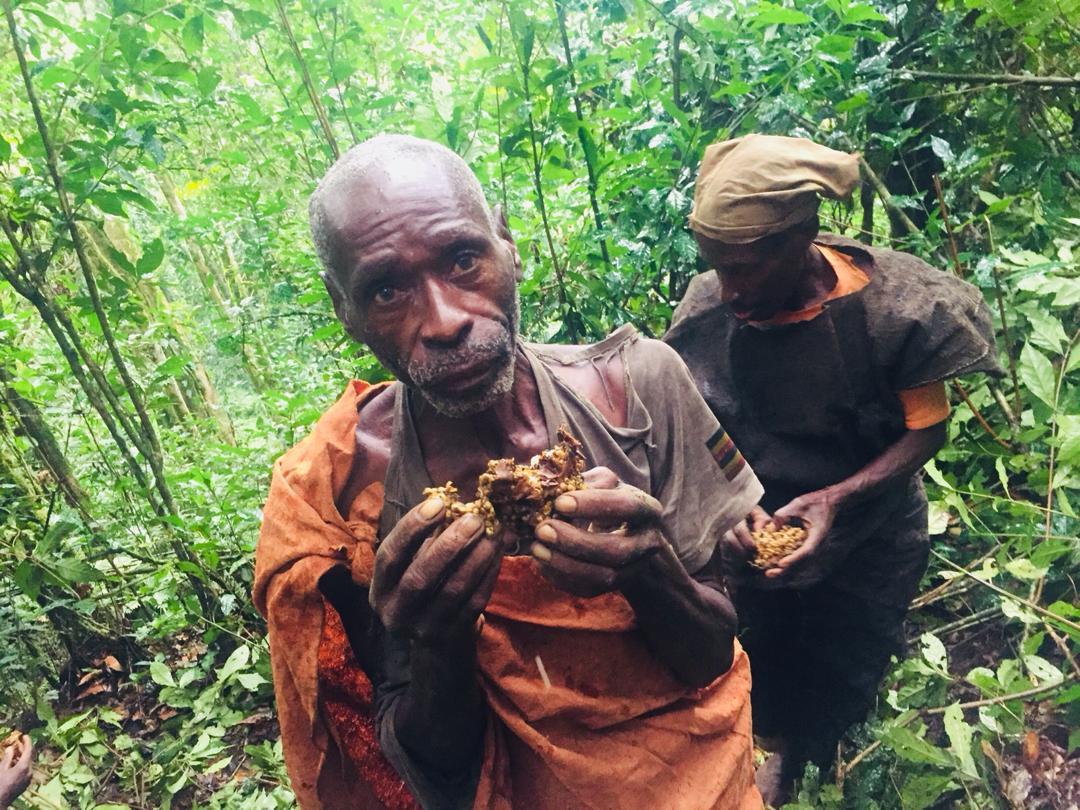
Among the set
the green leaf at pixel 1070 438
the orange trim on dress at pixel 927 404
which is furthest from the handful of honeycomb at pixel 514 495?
the green leaf at pixel 1070 438

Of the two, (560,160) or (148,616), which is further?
(148,616)

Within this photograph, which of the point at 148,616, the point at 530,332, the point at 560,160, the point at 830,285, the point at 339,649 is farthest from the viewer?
the point at 148,616

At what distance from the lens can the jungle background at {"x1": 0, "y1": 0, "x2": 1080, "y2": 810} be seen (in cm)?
266

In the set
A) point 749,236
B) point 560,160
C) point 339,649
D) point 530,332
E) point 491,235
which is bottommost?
point 530,332

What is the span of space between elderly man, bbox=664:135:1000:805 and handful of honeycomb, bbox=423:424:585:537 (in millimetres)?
1376

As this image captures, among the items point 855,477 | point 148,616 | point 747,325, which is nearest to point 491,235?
point 747,325

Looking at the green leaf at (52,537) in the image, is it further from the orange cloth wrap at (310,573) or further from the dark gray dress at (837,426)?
the dark gray dress at (837,426)

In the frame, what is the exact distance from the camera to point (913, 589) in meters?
2.73

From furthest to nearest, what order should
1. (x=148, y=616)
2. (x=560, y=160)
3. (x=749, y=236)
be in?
1. (x=148, y=616)
2. (x=560, y=160)
3. (x=749, y=236)

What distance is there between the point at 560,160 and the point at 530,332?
84 cm

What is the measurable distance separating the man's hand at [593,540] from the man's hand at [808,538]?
1.38m

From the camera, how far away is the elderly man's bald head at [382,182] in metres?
1.35

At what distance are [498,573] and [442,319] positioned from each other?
1.58 feet

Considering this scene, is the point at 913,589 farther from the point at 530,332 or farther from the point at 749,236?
the point at 530,332
